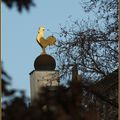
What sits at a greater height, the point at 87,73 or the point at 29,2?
the point at 29,2

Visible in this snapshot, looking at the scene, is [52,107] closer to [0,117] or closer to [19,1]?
[0,117]

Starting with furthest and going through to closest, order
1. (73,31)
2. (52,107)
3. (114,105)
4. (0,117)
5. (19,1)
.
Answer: (73,31), (114,105), (19,1), (0,117), (52,107)

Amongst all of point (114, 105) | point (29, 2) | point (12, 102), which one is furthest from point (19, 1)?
point (114, 105)

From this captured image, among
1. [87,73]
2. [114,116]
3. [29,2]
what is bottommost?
[114,116]

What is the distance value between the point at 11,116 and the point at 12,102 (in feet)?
0.34

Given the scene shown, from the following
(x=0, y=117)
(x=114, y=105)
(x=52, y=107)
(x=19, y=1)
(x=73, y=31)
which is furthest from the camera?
(x=73, y=31)

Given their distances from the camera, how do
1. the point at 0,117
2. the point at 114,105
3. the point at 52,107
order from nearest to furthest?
1. the point at 52,107
2. the point at 0,117
3. the point at 114,105

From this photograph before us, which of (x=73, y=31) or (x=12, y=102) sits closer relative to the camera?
(x=12, y=102)

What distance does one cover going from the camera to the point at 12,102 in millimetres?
3484

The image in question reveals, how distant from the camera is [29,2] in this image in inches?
151

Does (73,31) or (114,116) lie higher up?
(73,31)

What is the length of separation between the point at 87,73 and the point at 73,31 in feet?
4.92

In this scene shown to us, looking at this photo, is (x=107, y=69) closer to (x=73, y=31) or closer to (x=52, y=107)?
(x=73, y=31)

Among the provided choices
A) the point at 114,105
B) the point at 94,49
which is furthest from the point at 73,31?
the point at 114,105
